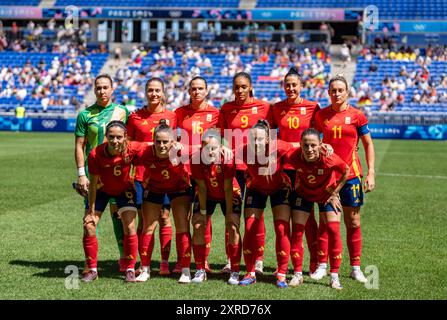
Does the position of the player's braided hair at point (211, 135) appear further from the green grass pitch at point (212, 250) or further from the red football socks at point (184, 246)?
the green grass pitch at point (212, 250)

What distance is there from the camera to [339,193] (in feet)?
28.4

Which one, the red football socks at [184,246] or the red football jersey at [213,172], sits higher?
the red football jersey at [213,172]

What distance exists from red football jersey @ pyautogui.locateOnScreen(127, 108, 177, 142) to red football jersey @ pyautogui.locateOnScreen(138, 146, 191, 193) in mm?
499

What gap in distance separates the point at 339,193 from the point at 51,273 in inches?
134

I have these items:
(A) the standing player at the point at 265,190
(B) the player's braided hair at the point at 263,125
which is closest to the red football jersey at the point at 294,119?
(A) the standing player at the point at 265,190

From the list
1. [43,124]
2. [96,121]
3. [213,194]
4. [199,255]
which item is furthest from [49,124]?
[199,255]

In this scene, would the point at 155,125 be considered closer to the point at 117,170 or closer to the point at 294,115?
the point at 117,170

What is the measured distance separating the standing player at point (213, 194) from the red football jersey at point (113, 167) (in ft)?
2.28

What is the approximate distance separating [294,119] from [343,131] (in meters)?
0.58

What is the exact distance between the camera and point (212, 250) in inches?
410

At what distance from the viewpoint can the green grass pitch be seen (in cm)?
779

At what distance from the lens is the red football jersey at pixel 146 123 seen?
8867 millimetres
